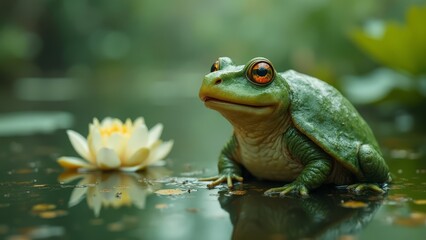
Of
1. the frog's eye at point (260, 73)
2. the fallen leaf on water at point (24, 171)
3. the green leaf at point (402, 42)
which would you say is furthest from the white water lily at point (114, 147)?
the green leaf at point (402, 42)

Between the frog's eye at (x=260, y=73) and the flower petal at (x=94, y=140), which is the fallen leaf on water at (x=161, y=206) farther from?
the flower petal at (x=94, y=140)

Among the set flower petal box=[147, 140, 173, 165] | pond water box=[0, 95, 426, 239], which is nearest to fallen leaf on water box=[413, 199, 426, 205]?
pond water box=[0, 95, 426, 239]

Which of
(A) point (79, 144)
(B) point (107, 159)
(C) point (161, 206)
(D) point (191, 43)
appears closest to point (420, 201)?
(C) point (161, 206)

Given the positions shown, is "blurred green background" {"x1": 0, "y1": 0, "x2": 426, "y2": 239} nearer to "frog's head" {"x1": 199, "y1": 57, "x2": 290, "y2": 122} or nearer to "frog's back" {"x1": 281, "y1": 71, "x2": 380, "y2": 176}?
"frog's back" {"x1": 281, "y1": 71, "x2": 380, "y2": 176}

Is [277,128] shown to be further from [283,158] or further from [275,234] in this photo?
[275,234]

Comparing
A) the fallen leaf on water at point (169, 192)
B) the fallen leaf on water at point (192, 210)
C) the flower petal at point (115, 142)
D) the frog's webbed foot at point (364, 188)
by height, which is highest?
the flower petal at point (115, 142)

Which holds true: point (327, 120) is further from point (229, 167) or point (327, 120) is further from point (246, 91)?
point (229, 167)

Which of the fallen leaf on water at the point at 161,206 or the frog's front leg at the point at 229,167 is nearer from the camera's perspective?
the fallen leaf on water at the point at 161,206
